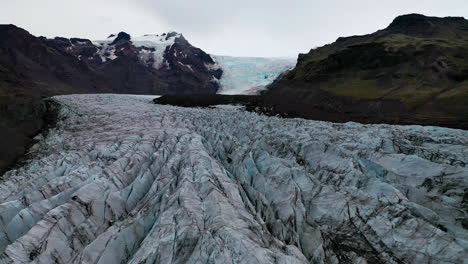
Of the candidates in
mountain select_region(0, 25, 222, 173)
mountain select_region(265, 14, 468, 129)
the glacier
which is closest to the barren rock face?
mountain select_region(0, 25, 222, 173)

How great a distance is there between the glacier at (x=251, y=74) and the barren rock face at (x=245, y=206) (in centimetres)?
11245

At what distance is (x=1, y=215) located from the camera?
1448cm

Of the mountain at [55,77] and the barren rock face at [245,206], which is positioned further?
the mountain at [55,77]

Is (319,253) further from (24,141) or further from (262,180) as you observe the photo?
(24,141)

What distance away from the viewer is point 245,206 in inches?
595

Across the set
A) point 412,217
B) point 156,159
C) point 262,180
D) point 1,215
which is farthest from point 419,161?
point 1,215

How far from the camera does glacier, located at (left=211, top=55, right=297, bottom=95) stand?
143000 mm

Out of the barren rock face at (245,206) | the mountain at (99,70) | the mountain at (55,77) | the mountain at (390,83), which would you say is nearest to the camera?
the barren rock face at (245,206)

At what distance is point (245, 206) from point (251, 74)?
144m

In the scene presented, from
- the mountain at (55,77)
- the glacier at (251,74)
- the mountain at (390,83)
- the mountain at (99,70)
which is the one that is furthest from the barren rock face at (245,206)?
the glacier at (251,74)

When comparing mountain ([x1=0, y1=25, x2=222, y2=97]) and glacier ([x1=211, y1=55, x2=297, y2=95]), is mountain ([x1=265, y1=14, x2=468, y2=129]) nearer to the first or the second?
glacier ([x1=211, y1=55, x2=297, y2=95])

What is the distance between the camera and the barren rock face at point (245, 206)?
11617 mm

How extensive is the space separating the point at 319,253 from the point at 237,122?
2526 centimetres

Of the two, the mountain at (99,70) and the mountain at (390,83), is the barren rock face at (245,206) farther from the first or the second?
the mountain at (99,70)
